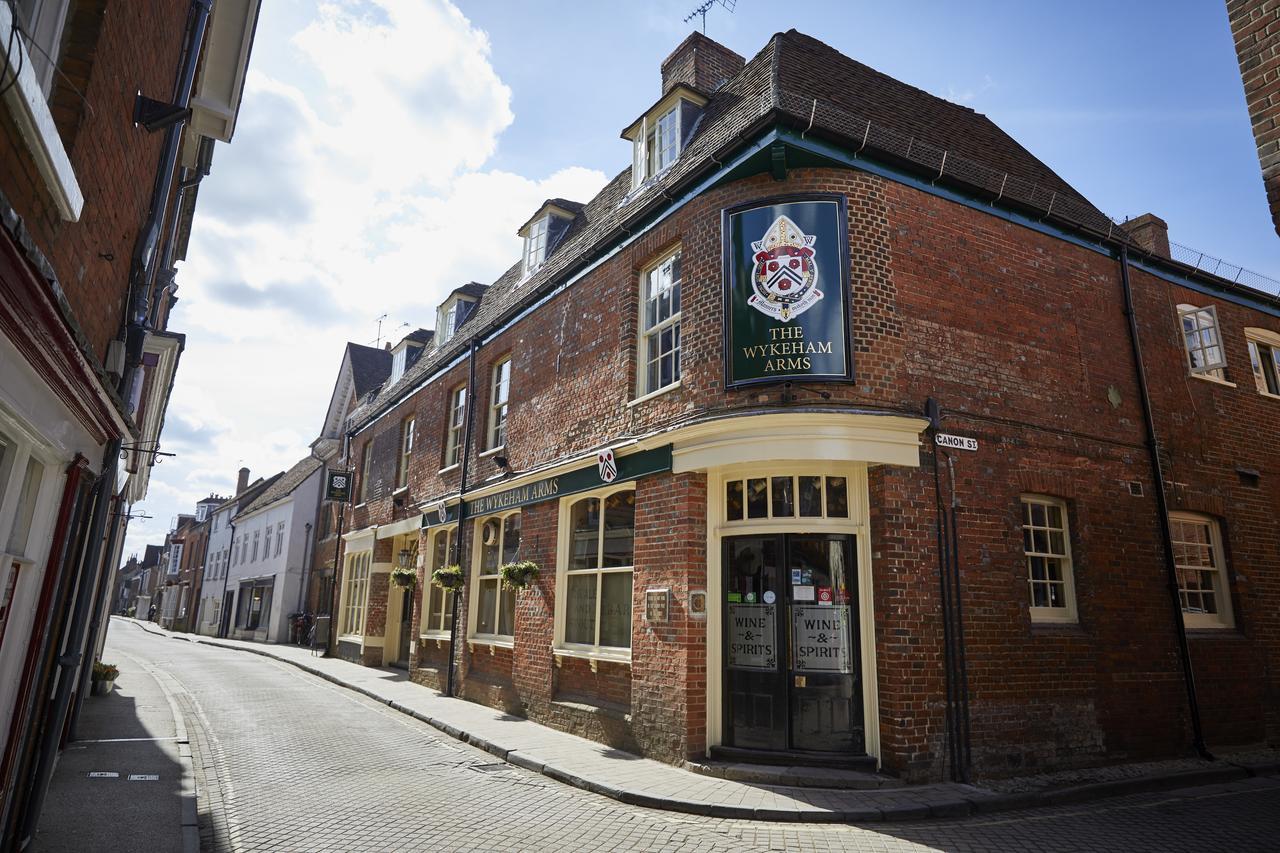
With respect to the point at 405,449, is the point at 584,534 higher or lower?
lower

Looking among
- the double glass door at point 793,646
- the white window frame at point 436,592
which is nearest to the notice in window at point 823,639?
the double glass door at point 793,646

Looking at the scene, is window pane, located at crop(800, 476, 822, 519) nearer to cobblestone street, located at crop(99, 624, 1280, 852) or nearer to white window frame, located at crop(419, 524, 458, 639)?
cobblestone street, located at crop(99, 624, 1280, 852)

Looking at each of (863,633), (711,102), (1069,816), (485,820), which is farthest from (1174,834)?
(711,102)

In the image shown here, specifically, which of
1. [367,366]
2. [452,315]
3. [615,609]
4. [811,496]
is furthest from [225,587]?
[811,496]

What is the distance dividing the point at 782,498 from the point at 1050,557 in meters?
3.73

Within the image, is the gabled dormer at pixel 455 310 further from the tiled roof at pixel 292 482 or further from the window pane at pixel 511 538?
the tiled roof at pixel 292 482

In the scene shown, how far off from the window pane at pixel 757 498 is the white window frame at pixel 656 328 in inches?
76.3

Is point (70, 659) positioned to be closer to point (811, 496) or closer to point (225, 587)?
point (811, 496)

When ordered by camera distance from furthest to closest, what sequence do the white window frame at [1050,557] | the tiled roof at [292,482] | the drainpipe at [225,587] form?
the drainpipe at [225,587]
the tiled roof at [292,482]
the white window frame at [1050,557]

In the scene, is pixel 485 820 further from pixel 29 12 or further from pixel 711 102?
pixel 711 102

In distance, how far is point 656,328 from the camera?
35.1 feet

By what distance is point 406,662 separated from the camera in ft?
62.5

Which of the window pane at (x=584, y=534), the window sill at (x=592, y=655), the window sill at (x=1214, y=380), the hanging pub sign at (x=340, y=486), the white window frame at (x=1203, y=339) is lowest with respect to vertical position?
the window sill at (x=592, y=655)

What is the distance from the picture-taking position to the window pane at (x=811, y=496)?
8586 millimetres
